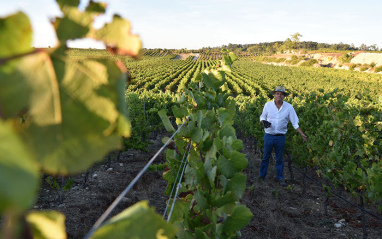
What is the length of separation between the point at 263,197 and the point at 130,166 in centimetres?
350

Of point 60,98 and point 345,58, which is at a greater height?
point 345,58

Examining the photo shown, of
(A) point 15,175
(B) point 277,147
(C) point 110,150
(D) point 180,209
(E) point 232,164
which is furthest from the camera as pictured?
(B) point 277,147

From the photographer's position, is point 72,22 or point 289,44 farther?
point 289,44

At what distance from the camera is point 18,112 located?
0.29 meters

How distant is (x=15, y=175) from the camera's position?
0.23 m

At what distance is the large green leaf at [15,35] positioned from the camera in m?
0.30

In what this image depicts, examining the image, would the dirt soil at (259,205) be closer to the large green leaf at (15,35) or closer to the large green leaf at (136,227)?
the large green leaf at (136,227)

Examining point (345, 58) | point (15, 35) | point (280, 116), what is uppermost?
point (345, 58)

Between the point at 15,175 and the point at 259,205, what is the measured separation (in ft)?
18.1

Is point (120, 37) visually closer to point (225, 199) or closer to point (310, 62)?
point (225, 199)

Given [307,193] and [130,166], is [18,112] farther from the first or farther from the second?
[130,166]

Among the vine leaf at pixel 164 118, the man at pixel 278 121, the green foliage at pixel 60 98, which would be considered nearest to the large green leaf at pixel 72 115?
the green foliage at pixel 60 98

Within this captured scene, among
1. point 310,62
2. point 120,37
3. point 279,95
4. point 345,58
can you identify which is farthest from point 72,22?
point 310,62

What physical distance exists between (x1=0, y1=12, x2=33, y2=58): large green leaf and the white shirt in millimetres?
6184
